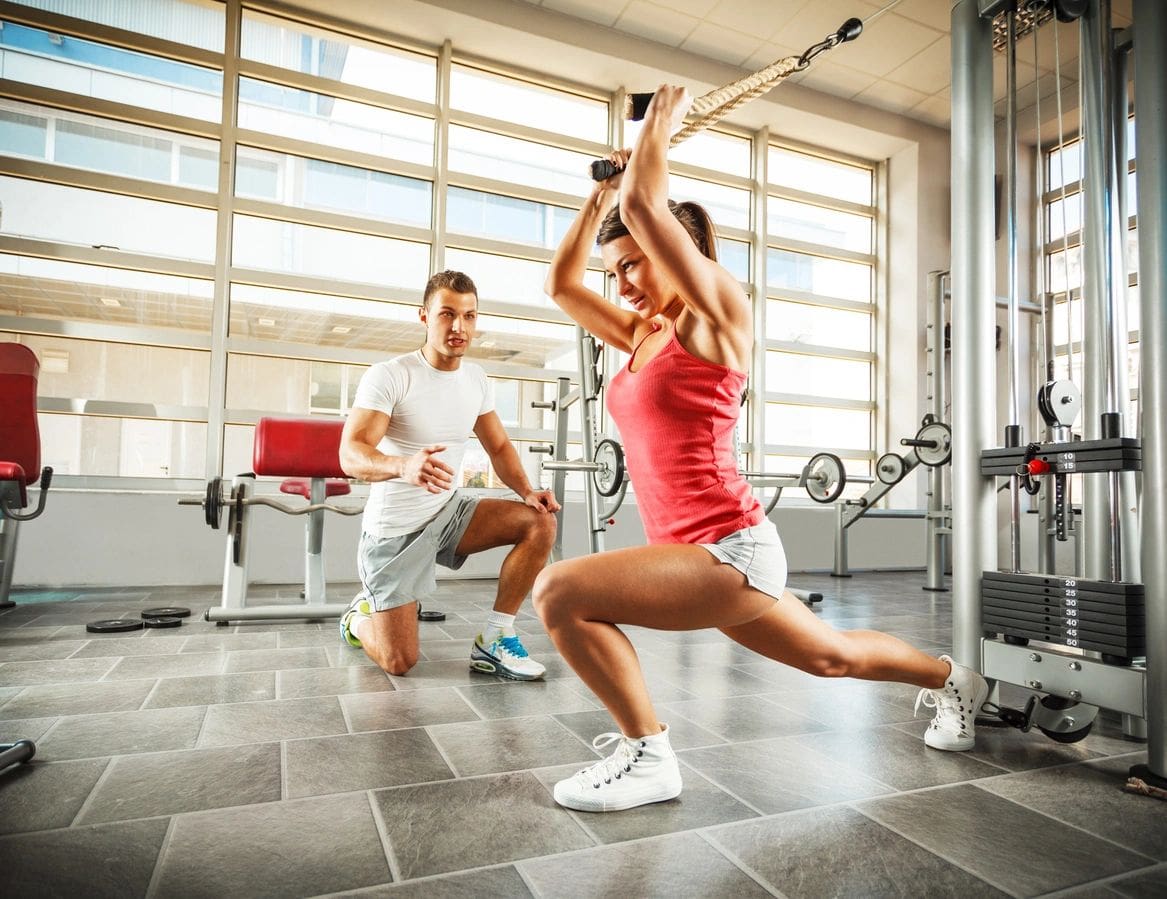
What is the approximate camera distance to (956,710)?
5.73 ft

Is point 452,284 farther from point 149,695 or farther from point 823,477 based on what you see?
point 823,477

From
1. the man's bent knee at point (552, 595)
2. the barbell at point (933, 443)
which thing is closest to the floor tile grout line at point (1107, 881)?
the man's bent knee at point (552, 595)

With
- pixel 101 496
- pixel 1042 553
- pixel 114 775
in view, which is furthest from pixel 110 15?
pixel 1042 553

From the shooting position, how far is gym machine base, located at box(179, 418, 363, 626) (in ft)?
10.4

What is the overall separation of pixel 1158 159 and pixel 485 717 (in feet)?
6.62

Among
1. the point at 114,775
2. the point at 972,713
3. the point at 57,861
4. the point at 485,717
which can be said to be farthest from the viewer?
the point at 485,717

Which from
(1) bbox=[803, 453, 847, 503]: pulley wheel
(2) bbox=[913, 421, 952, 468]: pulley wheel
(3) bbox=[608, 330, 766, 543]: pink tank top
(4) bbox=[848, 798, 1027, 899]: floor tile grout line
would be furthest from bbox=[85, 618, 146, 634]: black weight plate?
(2) bbox=[913, 421, 952, 468]: pulley wheel

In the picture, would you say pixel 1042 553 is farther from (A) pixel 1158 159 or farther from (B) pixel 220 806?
(B) pixel 220 806

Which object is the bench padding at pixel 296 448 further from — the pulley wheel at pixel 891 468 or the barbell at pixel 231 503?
the pulley wheel at pixel 891 468

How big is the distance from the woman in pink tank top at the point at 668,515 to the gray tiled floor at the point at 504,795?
0.67ft

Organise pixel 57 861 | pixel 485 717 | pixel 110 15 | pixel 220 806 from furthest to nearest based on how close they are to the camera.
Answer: pixel 110 15
pixel 485 717
pixel 220 806
pixel 57 861

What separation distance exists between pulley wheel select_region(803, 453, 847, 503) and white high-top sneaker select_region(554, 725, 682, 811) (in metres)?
3.44

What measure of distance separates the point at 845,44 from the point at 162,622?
6.33 metres

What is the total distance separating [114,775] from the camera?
1.50 m
